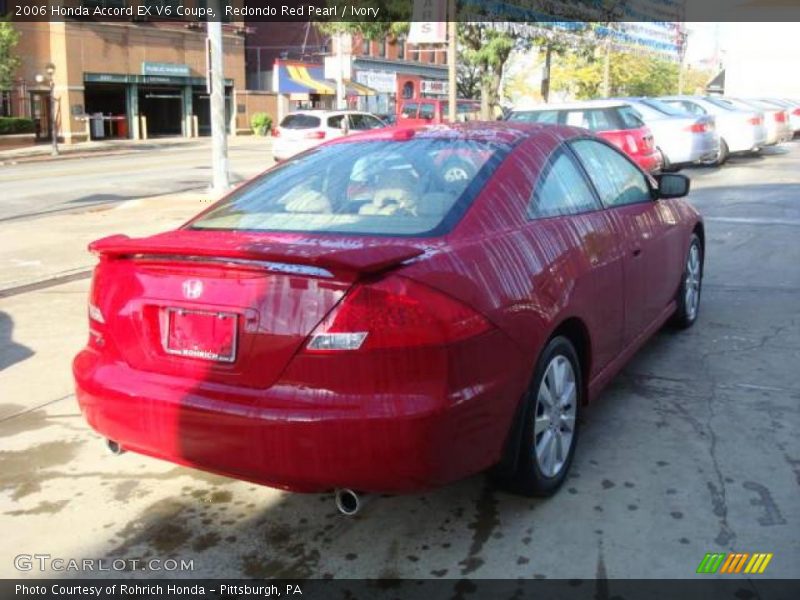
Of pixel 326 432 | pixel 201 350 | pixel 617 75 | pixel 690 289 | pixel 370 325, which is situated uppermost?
pixel 617 75

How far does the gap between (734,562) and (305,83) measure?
1980 inches

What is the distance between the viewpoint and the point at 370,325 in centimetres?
280

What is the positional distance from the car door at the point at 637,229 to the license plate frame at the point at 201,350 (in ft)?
7.33

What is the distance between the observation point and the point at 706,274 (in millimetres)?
8094

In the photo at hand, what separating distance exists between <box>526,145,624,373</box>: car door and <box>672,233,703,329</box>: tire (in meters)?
1.67

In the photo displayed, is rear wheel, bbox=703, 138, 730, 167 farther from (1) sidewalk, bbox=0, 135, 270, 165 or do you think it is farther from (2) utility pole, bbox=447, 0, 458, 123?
(1) sidewalk, bbox=0, 135, 270, 165

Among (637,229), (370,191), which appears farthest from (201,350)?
(637,229)

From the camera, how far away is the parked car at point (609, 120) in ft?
45.7

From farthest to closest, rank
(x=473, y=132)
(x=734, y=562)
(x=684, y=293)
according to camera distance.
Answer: (x=684, y=293) → (x=473, y=132) → (x=734, y=562)

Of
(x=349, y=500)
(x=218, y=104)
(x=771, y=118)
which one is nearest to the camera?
(x=349, y=500)

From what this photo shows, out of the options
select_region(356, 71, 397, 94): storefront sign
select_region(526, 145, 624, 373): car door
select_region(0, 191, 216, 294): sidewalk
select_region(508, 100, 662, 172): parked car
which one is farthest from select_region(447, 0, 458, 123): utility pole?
select_region(356, 71, 397, 94): storefront sign

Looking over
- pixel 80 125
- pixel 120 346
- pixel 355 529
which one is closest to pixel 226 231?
pixel 120 346

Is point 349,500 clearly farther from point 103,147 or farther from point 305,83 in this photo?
point 305,83

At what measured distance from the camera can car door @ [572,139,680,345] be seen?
14.6 ft
